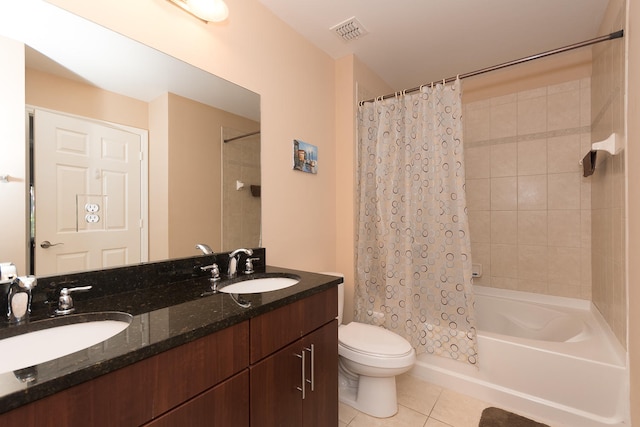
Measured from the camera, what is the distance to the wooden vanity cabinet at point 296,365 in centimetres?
98

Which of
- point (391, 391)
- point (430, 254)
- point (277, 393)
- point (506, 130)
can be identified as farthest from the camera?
point (506, 130)

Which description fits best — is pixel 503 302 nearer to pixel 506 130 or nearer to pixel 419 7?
pixel 506 130

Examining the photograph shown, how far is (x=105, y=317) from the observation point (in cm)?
89

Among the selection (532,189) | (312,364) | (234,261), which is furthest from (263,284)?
(532,189)

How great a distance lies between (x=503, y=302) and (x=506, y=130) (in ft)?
5.03

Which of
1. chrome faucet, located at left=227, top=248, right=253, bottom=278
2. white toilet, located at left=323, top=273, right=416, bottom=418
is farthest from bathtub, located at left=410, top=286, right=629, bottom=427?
chrome faucet, located at left=227, top=248, right=253, bottom=278

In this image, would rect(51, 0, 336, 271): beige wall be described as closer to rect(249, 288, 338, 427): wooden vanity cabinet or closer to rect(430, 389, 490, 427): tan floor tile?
rect(249, 288, 338, 427): wooden vanity cabinet

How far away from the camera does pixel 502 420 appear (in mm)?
1582

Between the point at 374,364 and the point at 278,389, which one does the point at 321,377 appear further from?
the point at 374,364

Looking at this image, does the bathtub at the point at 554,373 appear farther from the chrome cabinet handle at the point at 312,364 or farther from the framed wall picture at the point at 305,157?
the framed wall picture at the point at 305,157

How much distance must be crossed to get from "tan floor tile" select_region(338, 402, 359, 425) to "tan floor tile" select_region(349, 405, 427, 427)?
2 centimetres

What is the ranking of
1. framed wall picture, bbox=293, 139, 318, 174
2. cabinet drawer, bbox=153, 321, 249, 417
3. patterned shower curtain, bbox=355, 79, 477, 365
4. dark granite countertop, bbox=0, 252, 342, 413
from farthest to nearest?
framed wall picture, bbox=293, 139, 318, 174, patterned shower curtain, bbox=355, 79, 477, 365, cabinet drawer, bbox=153, 321, 249, 417, dark granite countertop, bbox=0, 252, 342, 413

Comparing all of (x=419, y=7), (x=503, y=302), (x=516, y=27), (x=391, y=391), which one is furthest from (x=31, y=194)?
(x=503, y=302)

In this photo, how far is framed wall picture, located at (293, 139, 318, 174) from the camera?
6.43ft
